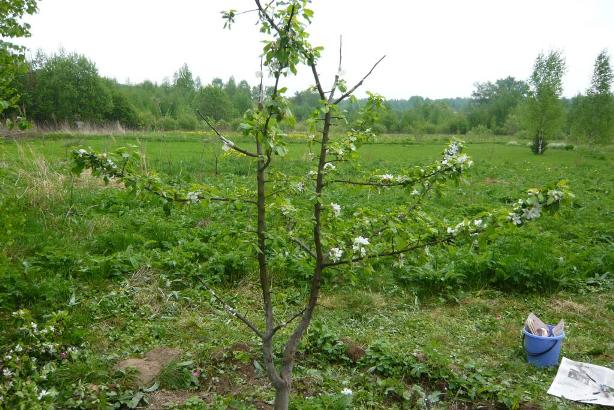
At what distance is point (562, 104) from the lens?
33.1 metres

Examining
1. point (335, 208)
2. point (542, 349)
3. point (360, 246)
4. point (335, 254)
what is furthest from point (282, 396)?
point (542, 349)

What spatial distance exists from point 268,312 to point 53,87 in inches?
1833

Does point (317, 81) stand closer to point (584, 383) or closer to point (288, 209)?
point (288, 209)

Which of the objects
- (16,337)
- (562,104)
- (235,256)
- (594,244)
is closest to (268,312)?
(16,337)

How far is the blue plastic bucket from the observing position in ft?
13.2

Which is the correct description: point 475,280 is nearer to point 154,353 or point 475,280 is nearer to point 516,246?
point 516,246

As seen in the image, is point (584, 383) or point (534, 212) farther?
point (584, 383)

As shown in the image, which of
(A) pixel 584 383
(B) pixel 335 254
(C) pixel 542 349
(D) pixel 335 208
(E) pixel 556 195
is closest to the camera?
(E) pixel 556 195

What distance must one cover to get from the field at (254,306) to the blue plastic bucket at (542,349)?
113 mm

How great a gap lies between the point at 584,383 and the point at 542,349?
0.41m

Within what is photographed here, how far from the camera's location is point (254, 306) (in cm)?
512

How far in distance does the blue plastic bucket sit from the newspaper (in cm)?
9

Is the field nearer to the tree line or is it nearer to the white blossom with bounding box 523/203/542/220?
the white blossom with bounding box 523/203/542/220

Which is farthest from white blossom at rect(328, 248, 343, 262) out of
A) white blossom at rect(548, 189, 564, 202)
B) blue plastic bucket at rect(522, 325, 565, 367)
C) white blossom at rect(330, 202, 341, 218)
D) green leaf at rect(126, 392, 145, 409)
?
blue plastic bucket at rect(522, 325, 565, 367)
